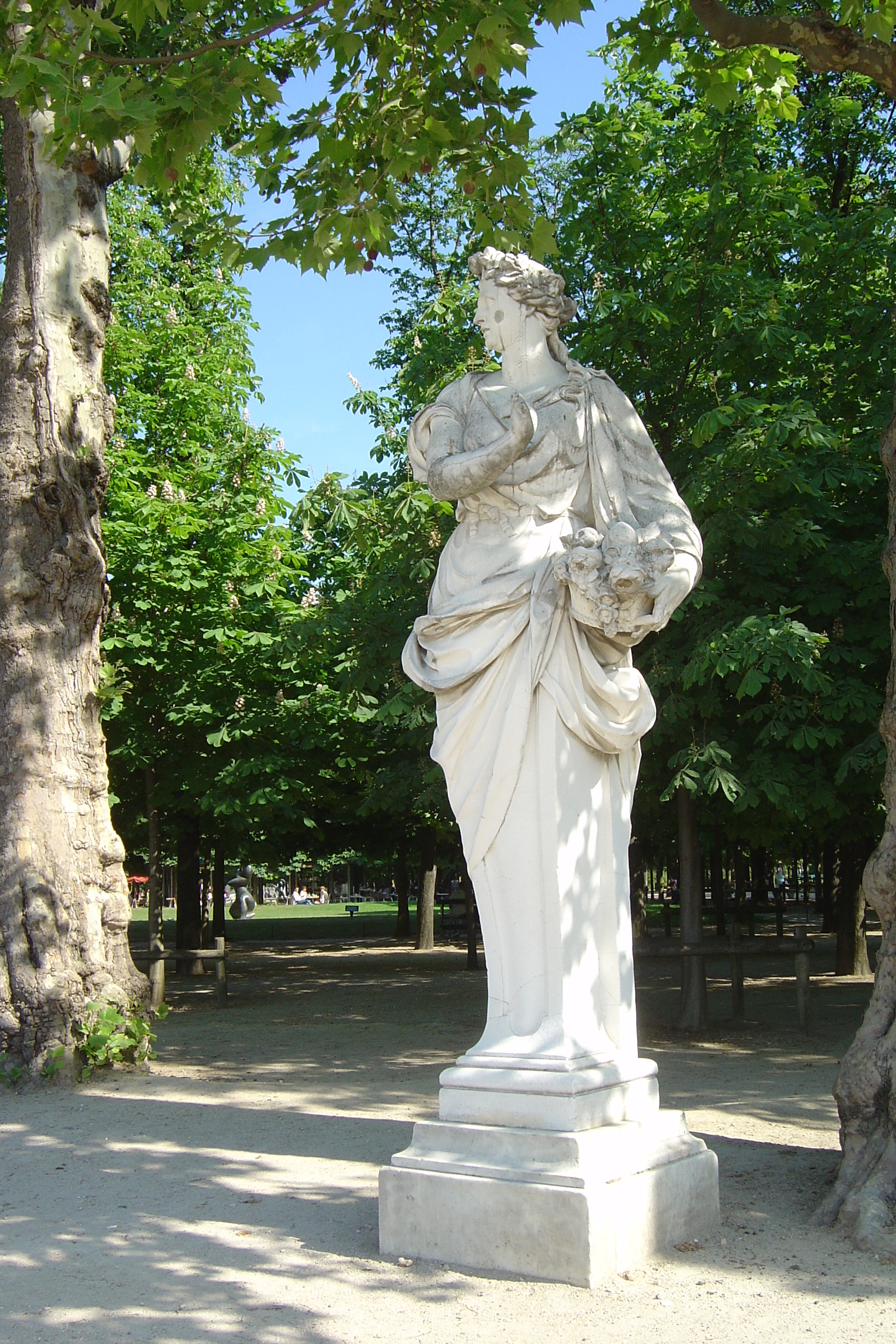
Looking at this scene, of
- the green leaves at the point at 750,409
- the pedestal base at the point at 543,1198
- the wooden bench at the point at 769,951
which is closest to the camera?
the pedestal base at the point at 543,1198

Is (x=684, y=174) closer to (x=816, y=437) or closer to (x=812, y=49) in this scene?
(x=816, y=437)

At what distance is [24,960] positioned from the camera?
25.9 ft

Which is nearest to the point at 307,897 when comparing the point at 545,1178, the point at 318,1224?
the point at 318,1224

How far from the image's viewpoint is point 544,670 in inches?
171

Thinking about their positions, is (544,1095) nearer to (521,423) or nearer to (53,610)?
(521,423)

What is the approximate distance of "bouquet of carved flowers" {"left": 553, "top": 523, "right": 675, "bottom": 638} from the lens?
13.9 ft

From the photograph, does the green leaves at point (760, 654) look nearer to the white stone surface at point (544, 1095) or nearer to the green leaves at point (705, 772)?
the green leaves at point (705, 772)

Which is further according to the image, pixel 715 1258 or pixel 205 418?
pixel 205 418

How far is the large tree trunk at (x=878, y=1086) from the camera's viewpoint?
4.39m

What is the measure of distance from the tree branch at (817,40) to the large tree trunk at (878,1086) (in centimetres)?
173

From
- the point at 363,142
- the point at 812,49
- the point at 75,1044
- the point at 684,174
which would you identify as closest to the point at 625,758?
the point at 812,49

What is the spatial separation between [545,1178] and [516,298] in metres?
3.08

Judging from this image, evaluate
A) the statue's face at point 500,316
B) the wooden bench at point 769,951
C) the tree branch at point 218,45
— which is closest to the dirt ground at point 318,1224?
the wooden bench at point 769,951

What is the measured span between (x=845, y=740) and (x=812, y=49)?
19.5 ft
